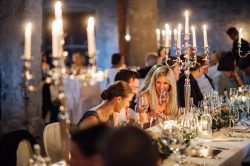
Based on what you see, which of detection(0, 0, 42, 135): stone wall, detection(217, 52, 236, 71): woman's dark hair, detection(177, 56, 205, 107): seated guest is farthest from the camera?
detection(217, 52, 236, 71): woman's dark hair

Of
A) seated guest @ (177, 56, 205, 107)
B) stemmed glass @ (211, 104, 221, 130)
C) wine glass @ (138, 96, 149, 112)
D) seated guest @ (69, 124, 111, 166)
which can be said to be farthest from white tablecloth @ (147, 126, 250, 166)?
seated guest @ (177, 56, 205, 107)

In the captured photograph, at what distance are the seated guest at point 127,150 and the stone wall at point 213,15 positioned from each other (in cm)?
1113

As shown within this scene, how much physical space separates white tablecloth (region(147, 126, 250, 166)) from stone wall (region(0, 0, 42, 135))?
9.55ft

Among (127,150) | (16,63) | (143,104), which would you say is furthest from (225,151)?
(16,63)

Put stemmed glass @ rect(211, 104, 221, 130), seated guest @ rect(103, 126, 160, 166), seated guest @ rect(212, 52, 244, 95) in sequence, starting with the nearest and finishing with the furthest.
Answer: seated guest @ rect(103, 126, 160, 166) < stemmed glass @ rect(211, 104, 221, 130) < seated guest @ rect(212, 52, 244, 95)

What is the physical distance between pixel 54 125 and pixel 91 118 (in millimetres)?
442

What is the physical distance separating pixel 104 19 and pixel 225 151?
30.6ft

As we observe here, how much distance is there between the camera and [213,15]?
42.8 feet

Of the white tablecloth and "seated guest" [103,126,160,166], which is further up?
"seated guest" [103,126,160,166]

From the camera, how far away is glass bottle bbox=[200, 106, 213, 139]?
4589 mm

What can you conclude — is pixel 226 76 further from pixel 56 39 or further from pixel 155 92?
pixel 56 39

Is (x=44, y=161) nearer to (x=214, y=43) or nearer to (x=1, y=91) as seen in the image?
(x=1, y=91)

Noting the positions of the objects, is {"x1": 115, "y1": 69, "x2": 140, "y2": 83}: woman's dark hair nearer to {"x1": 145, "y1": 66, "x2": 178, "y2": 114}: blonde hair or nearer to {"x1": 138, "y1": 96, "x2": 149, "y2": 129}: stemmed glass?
{"x1": 145, "y1": 66, "x2": 178, "y2": 114}: blonde hair

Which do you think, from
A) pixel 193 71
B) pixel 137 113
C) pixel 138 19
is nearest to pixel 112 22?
pixel 138 19
